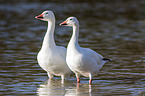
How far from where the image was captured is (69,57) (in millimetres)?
11664

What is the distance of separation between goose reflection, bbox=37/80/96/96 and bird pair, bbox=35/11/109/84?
13.4 inches

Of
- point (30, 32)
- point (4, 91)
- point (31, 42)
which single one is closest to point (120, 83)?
point (4, 91)

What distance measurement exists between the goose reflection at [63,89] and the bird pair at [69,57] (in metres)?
0.34

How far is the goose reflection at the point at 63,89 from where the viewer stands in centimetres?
1098

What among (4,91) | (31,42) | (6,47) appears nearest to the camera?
(4,91)

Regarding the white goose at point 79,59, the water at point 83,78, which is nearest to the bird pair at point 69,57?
the white goose at point 79,59

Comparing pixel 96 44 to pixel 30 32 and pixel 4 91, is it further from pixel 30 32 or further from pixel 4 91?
pixel 4 91

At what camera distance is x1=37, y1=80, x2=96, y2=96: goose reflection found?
11.0 meters

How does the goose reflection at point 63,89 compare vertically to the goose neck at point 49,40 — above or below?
below

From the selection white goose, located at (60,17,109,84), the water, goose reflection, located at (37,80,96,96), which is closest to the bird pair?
white goose, located at (60,17,109,84)

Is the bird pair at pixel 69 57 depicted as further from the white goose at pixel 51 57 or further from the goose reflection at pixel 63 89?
the goose reflection at pixel 63 89

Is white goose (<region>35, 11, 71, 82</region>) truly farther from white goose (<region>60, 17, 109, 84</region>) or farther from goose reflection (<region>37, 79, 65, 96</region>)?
white goose (<region>60, 17, 109, 84</region>)

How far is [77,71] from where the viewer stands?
11945 millimetres

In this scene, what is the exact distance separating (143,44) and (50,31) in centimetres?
866
